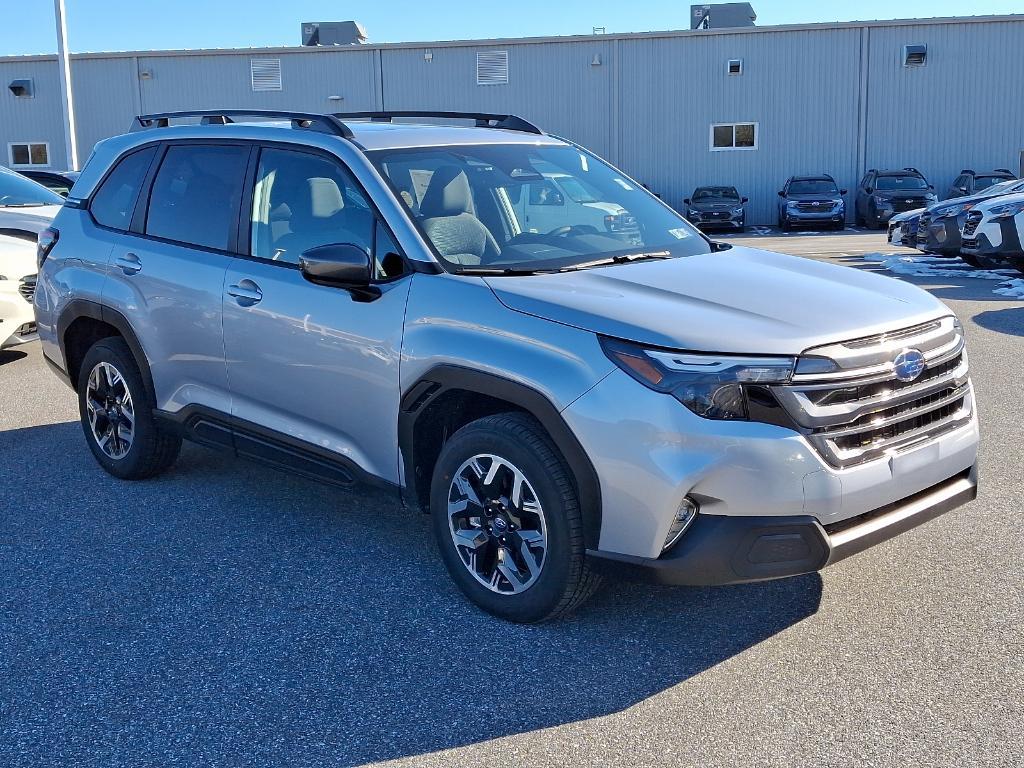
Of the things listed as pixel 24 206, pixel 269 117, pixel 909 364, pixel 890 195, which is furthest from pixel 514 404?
pixel 890 195

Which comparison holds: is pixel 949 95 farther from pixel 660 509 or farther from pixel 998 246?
pixel 660 509

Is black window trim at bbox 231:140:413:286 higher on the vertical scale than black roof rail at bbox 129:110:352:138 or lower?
lower

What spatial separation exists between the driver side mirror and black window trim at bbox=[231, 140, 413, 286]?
0.23ft

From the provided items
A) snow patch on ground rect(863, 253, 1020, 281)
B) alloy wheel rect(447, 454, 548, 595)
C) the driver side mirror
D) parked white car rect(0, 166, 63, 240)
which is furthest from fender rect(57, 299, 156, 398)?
snow patch on ground rect(863, 253, 1020, 281)

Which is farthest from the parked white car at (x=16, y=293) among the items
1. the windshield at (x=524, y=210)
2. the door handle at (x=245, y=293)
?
the windshield at (x=524, y=210)

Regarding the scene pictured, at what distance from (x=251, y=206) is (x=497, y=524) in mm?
1995

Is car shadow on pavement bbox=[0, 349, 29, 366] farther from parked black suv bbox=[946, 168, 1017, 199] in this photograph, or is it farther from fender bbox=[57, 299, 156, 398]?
parked black suv bbox=[946, 168, 1017, 199]

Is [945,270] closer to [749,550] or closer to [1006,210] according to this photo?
[1006,210]

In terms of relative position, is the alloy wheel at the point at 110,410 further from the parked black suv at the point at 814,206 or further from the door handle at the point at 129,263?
the parked black suv at the point at 814,206

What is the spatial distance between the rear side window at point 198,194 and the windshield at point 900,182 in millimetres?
26924

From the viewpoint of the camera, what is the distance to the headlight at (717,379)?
338 centimetres

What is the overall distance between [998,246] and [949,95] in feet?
67.6

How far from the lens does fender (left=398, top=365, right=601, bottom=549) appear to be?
357 centimetres

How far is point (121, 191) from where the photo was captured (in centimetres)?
577
